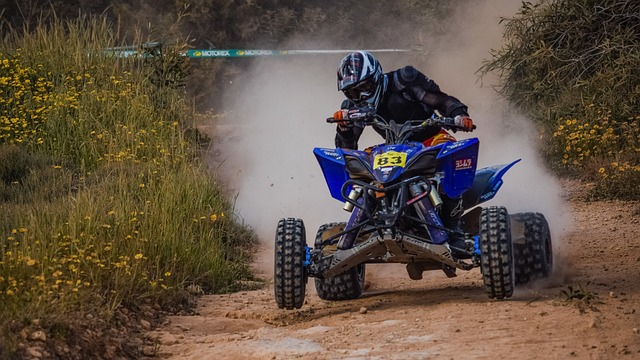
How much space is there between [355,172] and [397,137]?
54cm

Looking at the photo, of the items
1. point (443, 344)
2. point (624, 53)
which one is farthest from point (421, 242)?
point (624, 53)

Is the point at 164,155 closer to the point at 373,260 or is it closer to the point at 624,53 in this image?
the point at 373,260

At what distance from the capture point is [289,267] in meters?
8.51

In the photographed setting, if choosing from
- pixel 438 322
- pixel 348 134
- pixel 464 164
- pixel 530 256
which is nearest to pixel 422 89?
pixel 348 134

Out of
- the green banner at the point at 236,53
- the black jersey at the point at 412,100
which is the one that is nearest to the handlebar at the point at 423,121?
the black jersey at the point at 412,100

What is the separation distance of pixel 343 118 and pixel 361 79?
0.34m

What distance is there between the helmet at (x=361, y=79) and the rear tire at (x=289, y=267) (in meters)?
1.35

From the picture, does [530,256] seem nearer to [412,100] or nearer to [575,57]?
[412,100]

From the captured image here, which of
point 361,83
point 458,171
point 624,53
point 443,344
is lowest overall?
point 443,344

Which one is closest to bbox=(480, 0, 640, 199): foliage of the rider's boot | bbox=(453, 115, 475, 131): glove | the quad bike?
bbox=(453, 115, 475, 131): glove

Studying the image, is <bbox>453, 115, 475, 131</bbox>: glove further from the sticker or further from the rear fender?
the rear fender

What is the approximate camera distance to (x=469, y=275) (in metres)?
10.5

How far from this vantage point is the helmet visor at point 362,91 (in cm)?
936

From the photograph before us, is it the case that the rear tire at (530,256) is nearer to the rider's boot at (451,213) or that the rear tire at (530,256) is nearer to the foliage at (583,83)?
the rider's boot at (451,213)
